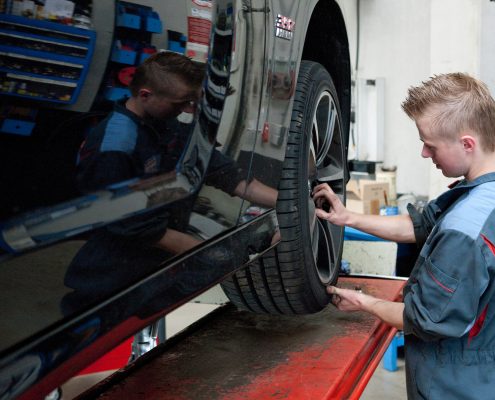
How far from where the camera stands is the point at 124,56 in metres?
0.85

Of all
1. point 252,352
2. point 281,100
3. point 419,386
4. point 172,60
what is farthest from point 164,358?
point 172,60

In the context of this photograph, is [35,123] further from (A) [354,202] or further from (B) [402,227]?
(A) [354,202]

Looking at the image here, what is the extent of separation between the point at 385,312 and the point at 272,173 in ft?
1.70

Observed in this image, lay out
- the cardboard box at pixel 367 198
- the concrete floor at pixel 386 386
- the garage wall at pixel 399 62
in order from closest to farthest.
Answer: the concrete floor at pixel 386 386 → the cardboard box at pixel 367 198 → the garage wall at pixel 399 62

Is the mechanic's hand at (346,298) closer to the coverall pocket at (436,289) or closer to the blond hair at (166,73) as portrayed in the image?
the coverall pocket at (436,289)

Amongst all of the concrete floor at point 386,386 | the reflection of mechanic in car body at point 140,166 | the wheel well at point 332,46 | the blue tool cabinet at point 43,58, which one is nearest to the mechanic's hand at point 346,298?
the wheel well at point 332,46

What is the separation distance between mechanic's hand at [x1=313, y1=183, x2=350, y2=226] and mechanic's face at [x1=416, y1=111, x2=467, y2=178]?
17.1 inches

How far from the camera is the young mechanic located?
1328mm

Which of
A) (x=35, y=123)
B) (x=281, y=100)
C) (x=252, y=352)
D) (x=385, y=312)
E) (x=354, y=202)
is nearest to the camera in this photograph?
(x=35, y=123)

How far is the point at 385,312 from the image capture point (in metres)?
1.65

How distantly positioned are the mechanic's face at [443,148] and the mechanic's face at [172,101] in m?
0.66

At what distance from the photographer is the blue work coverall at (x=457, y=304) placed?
1324 millimetres

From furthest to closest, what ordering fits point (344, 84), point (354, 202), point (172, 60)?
point (354, 202) < point (344, 84) < point (172, 60)

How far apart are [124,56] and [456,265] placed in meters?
0.84
